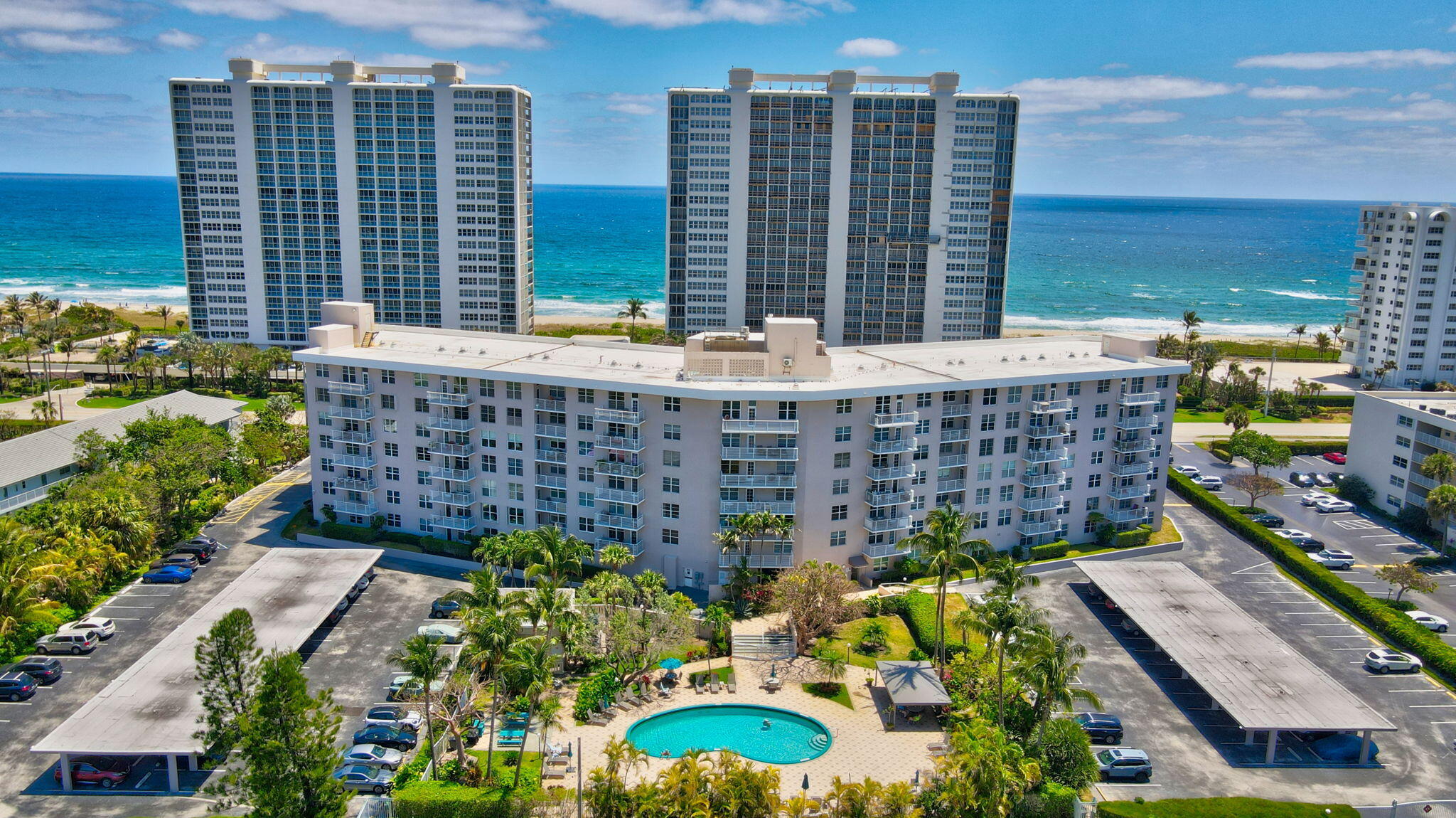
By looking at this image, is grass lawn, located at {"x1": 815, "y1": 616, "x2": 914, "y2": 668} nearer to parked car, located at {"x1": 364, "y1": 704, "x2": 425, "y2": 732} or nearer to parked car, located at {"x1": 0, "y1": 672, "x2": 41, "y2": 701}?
parked car, located at {"x1": 364, "y1": 704, "x2": 425, "y2": 732}

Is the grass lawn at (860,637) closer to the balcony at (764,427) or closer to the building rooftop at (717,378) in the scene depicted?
the balcony at (764,427)

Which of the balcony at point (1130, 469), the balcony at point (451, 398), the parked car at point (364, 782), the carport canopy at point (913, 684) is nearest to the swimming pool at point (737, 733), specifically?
the carport canopy at point (913, 684)

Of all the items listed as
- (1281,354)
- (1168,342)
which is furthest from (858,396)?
Result: (1281,354)

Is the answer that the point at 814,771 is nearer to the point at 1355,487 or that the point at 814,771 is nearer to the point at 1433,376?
the point at 1355,487

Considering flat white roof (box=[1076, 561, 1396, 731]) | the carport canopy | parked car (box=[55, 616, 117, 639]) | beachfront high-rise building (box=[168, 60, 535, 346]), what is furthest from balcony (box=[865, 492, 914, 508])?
beachfront high-rise building (box=[168, 60, 535, 346])

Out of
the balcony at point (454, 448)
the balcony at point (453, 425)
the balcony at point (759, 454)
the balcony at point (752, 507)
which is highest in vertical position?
the balcony at point (453, 425)

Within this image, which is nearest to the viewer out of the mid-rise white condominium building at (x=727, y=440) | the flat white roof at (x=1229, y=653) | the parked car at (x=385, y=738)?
the parked car at (x=385, y=738)
